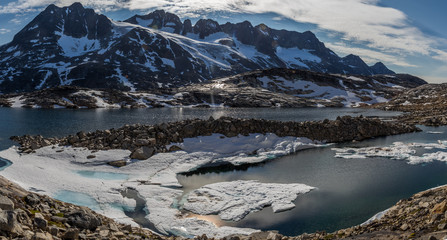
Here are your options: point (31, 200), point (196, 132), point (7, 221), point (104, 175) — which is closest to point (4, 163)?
point (104, 175)

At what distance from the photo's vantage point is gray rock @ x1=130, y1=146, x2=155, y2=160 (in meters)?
35.8

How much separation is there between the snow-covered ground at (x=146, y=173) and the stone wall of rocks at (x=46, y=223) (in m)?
4.93

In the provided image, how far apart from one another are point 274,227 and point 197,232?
17.2 feet

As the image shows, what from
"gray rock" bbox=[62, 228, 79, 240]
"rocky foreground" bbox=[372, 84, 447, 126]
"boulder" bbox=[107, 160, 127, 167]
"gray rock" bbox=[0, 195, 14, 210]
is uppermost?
"rocky foreground" bbox=[372, 84, 447, 126]

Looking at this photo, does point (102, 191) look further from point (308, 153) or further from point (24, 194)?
point (308, 153)

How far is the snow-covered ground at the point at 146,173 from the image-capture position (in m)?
21.8

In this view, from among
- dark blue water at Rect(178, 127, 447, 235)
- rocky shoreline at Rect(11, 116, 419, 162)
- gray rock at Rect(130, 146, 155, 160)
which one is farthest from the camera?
rocky shoreline at Rect(11, 116, 419, 162)

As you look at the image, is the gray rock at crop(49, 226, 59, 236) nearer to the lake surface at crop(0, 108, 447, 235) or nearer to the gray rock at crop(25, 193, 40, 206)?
the gray rock at crop(25, 193, 40, 206)

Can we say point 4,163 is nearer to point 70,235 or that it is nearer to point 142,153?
point 142,153

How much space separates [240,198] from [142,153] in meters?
15.7

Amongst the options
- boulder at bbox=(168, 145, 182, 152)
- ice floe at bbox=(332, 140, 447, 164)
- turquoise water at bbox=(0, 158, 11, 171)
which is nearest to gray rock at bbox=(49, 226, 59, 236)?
turquoise water at bbox=(0, 158, 11, 171)

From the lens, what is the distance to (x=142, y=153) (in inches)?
1421

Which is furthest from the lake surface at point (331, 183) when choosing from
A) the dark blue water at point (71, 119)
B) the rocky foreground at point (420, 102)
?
the rocky foreground at point (420, 102)

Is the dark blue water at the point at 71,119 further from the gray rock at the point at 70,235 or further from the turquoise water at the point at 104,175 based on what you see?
the gray rock at the point at 70,235
